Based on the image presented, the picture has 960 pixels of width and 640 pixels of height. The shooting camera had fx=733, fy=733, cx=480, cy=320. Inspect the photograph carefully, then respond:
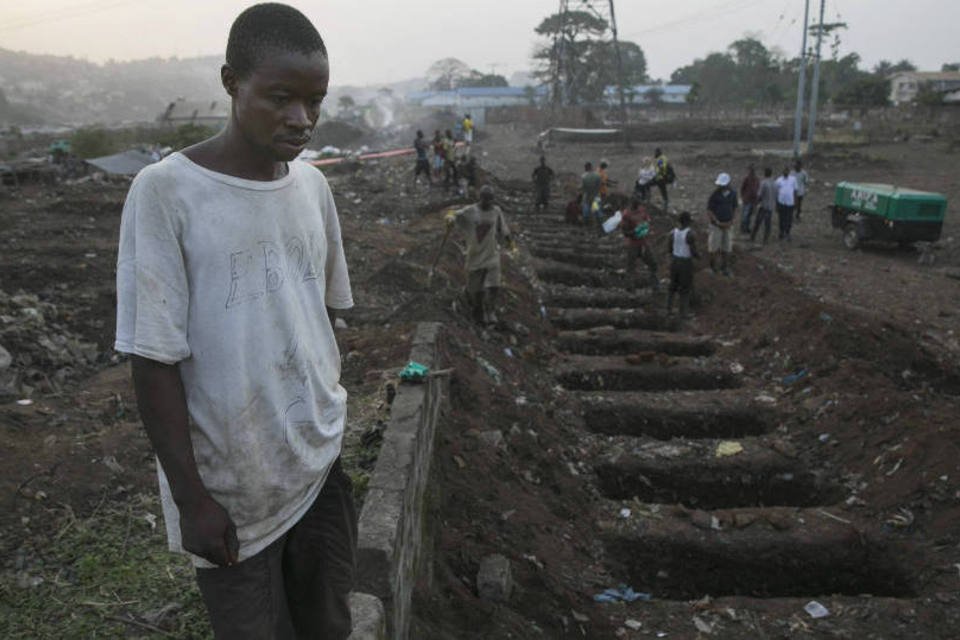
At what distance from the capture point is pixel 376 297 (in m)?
9.16

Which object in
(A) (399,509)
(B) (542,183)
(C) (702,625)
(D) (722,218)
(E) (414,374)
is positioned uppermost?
(B) (542,183)

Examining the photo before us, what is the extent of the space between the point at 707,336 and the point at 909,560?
452cm

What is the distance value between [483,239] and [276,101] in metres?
6.83

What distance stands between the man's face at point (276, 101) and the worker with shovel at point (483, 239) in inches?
266

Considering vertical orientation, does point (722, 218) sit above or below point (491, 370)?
above

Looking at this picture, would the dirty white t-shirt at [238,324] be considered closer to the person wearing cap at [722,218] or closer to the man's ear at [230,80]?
the man's ear at [230,80]

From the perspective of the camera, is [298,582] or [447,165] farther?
[447,165]

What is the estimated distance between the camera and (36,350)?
6797mm

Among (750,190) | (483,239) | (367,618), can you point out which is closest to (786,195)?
(750,190)

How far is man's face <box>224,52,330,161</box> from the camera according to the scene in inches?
58.6

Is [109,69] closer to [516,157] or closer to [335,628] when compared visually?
[516,157]

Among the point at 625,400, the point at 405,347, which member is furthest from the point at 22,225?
the point at 625,400

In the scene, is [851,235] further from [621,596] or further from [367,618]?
[367,618]

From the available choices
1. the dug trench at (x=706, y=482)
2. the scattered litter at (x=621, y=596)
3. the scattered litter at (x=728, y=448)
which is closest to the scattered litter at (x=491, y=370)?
the dug trench at (x=706, y=482)
